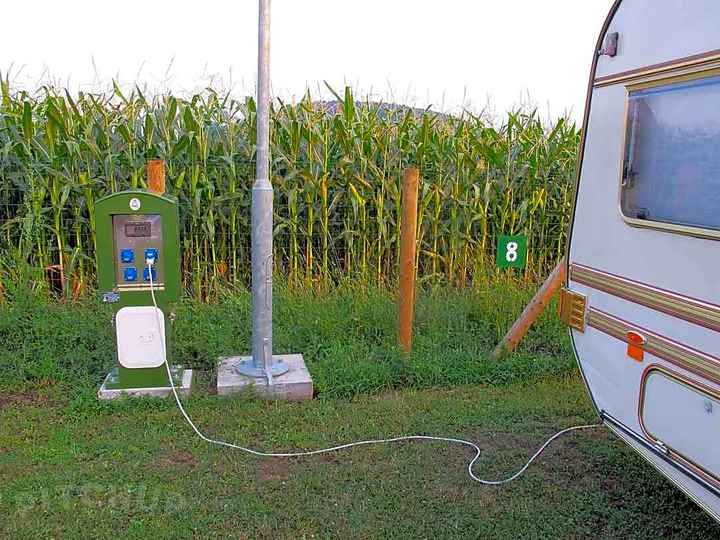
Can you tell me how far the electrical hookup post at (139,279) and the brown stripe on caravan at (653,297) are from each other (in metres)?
2.92

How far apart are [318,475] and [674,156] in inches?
105

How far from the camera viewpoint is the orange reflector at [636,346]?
3.16 metres

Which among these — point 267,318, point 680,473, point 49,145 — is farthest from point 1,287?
point 680,473

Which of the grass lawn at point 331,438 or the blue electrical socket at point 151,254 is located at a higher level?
the blue electrical socket at point 151,254

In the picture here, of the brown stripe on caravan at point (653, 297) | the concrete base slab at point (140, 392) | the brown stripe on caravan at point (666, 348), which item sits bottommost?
the concrete base slab at point (140, 392)

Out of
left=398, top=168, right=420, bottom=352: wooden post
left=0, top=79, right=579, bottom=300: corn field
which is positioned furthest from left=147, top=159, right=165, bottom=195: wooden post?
left=398, top=168, right=420, bottom=352: wooden post

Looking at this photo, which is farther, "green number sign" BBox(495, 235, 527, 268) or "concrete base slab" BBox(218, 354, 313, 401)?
"green number sign" BBox(495, 235, 527, 268)

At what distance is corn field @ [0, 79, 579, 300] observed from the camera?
6777mm

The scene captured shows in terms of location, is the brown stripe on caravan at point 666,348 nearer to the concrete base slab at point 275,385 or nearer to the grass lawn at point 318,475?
the grass lawn at point 318,475

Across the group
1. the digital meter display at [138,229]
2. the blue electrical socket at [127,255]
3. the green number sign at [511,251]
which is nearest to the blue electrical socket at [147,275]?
the blue electrical socket at [127,255]

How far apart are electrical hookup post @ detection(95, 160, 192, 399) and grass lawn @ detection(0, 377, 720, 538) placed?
229 millimetres

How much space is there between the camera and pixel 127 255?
4898mm

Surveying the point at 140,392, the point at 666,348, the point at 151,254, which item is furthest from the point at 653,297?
the point at 140,392

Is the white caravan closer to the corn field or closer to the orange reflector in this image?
the orange reflector
